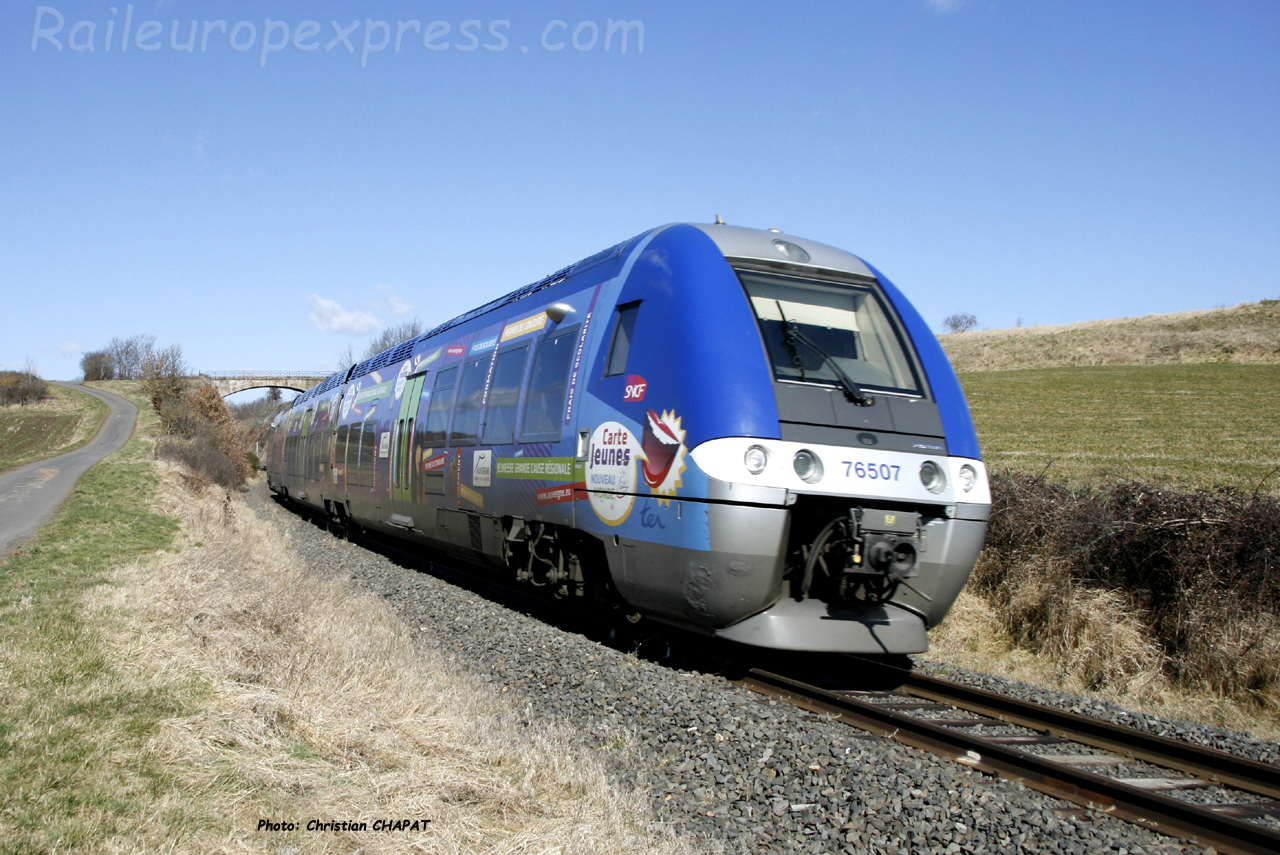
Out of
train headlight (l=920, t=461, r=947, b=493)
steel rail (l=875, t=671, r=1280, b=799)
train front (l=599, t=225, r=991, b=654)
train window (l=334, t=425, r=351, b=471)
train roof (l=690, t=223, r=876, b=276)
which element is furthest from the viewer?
train window (l=334, t=425, r=351, b=471)

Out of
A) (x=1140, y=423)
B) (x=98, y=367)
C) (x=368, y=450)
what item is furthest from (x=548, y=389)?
(x=98, y=367)

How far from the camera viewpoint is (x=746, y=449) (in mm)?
5633

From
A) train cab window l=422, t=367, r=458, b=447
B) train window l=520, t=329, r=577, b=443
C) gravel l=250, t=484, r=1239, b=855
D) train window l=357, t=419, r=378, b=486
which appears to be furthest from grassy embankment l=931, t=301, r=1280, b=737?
train window l=357, t=419, r=378, b=486

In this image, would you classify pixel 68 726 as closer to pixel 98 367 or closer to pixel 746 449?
pixel 746 449

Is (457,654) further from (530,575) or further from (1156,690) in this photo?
(1156,690)

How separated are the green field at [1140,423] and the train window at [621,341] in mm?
6080

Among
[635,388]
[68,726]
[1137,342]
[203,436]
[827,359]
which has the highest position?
[1137,342]

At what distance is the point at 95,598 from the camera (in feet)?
25.5

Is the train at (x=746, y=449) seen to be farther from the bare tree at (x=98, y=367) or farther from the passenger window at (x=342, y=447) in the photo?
the bare tree at (x=98, y=367)

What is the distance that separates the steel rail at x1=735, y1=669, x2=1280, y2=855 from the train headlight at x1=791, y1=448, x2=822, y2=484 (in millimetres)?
1439

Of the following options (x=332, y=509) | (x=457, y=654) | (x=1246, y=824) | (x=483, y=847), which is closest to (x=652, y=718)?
(x=483, y=847)

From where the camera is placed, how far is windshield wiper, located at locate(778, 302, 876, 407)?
611 centimetres

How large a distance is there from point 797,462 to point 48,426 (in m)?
61.3

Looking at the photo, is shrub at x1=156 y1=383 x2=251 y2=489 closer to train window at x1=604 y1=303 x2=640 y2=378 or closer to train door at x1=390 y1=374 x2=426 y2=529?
train door at x1=390 y1=374 x2=426 y2=529
